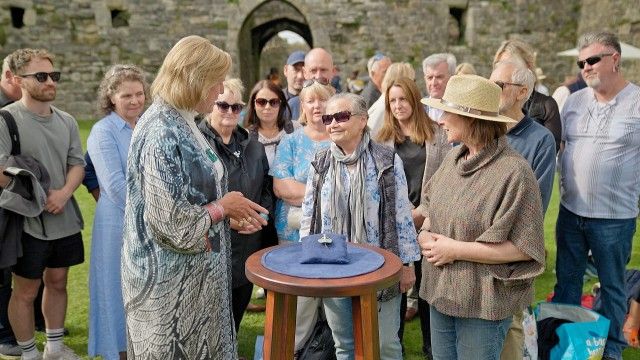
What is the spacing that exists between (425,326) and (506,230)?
5.43 feet

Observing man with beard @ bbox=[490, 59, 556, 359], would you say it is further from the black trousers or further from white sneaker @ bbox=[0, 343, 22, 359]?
white sneaker @ bbox=[0, 343, 22, 359]

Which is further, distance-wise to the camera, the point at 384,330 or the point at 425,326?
the point at 425,326

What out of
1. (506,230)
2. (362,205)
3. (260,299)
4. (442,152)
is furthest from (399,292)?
(260,299)

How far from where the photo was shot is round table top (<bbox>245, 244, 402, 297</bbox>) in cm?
214

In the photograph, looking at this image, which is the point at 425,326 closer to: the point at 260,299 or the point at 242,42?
the point at 260,299

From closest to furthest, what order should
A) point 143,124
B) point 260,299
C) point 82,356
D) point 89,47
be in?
point 143,124, point 82,356, point 260,299, point 89,47

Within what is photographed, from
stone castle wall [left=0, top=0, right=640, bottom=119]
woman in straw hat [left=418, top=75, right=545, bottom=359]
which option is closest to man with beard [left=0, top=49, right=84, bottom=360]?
woman in straw hat [left=418, top=75, right=545, bottom=359]

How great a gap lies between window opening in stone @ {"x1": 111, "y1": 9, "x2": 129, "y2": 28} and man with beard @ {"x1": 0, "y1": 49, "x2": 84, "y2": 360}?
11.8m

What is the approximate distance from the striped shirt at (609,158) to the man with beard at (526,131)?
50 cm

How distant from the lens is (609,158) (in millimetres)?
3492

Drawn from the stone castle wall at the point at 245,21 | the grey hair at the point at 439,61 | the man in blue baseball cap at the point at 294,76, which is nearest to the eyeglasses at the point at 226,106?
the grey hair at the point at 439,61

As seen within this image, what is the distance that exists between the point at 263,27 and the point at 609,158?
19.2 m

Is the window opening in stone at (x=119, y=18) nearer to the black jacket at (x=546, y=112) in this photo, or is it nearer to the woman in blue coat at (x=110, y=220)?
the woman in blue coat at (x=110, y=220)

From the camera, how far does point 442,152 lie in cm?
361
